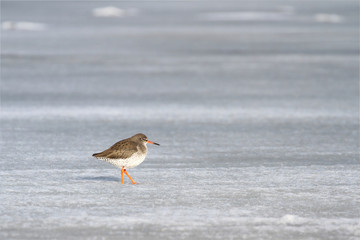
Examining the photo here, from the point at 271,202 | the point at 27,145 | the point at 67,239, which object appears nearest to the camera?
the point at 67,239

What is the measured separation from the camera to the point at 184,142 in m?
9.38

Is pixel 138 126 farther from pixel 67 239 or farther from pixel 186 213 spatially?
pixel 67 239

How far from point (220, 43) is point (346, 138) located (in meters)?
15.8

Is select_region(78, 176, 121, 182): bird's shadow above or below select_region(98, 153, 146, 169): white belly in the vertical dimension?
below

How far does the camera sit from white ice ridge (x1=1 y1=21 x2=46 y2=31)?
3054 cm

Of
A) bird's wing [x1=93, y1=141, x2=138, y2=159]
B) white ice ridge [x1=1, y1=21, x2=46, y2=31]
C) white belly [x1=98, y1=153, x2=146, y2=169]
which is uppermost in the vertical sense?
white ice ridge [x1=1, y1=21, x2=46, y2=31]

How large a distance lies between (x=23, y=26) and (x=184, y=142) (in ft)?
76.3

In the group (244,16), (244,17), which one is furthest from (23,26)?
(244,16)

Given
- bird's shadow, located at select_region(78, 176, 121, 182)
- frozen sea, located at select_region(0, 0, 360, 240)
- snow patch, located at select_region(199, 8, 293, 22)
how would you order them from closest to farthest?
frozen sea, located at select_region(0, 0, 360, 240), bird's shadow, located at select_region(78, 176, 121, 182), snow patch, located at select_region(199, 8, 293, 22)

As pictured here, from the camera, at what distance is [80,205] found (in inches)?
239

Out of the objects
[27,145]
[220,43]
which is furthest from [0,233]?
[220,43]

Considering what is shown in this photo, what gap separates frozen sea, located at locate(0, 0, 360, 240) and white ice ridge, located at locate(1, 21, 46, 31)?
8.30 m

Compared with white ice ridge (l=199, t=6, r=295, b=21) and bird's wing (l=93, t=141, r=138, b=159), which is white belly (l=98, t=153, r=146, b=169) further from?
white ice ridge (l=199, t=6, r=295, b=21)

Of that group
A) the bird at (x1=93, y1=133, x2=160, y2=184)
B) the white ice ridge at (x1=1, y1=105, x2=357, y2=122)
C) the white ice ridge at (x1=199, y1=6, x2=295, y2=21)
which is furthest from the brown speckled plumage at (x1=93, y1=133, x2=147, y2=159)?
the white ice ridge at (x1=199, y1=6, x2=295, y2=21)
